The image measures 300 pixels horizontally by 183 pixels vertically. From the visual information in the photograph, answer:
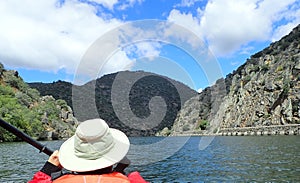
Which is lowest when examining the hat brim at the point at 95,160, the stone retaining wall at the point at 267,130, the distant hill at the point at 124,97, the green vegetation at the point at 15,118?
the hat brim at the point at 95,160

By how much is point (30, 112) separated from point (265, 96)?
6850 centimetres

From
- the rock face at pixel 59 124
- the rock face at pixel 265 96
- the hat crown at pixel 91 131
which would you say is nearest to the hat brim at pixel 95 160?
the hat crown at pixel 91 131

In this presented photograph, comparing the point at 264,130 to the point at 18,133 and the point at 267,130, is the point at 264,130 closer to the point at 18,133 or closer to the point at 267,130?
the point at 267,130

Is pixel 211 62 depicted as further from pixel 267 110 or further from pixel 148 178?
pixel 267 110

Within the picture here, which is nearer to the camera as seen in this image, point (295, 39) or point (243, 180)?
point (243, 180)

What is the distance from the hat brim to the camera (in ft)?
11.9

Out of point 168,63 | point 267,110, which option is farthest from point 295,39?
point 168,63

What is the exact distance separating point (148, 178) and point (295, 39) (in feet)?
397

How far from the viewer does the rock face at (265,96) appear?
92.0 m

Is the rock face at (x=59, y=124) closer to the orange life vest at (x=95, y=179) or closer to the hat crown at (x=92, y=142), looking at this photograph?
the hat crown at (x=92, y=142)

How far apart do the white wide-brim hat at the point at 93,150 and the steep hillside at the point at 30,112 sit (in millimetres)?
76503

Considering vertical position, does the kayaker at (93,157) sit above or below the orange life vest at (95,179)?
above

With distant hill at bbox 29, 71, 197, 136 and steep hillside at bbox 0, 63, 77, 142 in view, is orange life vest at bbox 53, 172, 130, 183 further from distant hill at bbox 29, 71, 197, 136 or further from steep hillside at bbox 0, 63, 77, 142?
steep hillside at bbox 0, 63, 77, 142

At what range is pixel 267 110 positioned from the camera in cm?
10331
